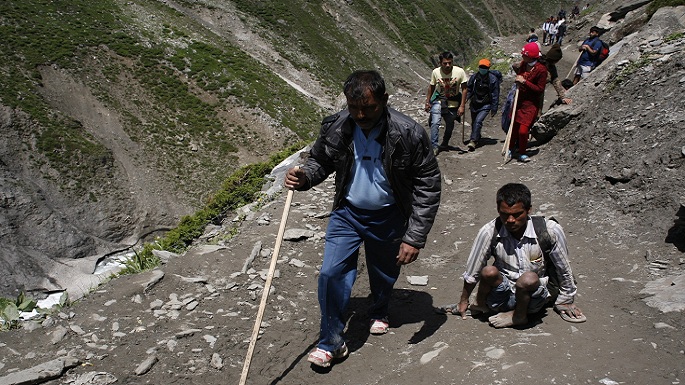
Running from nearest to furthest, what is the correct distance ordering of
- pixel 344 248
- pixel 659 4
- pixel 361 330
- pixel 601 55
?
pixel 344 248 → pixel 361 330 → pixel 601 55 → pixel 659 4

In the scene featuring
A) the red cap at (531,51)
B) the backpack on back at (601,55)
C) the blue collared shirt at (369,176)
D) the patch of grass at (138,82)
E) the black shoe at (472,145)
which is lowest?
the patch of grass at (138,82)

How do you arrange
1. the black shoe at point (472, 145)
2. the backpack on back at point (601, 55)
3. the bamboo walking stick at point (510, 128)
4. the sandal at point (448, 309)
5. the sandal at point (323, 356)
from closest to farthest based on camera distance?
the sandal at point (323, 356)
the sandal at point (448, 309)
the bamboo walking stick at point (510, 128)
the black shoe at point (472, 145)
the backpack on back at point (601, 55)

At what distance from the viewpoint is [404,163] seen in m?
4.67

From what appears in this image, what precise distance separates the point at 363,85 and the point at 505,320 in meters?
2.53

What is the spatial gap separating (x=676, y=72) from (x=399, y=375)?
7.75m

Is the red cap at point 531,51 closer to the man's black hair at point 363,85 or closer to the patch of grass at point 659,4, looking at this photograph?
the man's black hair at point 363,85

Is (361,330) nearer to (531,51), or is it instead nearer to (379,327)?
(379,327)

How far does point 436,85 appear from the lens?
11.4m

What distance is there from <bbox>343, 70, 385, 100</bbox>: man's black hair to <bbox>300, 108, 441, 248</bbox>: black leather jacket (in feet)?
0.95

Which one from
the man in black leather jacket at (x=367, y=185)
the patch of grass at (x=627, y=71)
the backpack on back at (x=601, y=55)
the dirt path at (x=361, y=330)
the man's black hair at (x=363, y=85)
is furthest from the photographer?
the backpack on back at (x=601, y=55)

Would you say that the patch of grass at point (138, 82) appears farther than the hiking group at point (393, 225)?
Yes

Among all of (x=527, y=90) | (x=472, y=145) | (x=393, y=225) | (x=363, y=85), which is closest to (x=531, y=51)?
(x=527, y=90)

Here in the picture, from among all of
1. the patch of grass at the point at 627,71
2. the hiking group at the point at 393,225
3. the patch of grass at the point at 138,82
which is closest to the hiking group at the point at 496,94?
the patch of grass at the point at 627,71

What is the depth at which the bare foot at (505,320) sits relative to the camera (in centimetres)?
529
